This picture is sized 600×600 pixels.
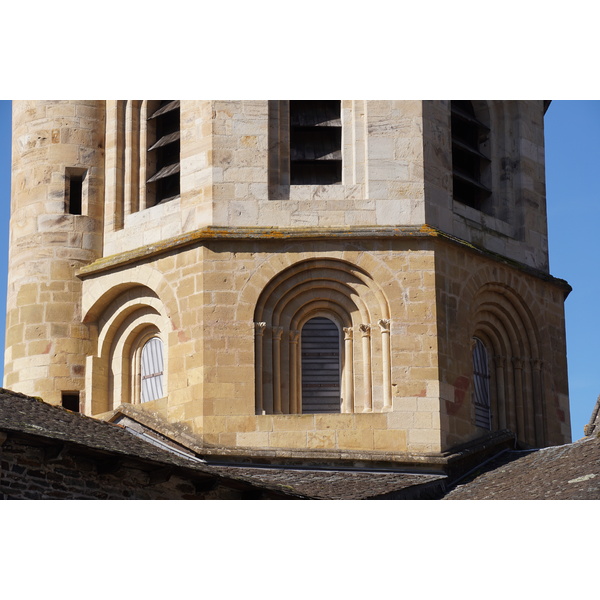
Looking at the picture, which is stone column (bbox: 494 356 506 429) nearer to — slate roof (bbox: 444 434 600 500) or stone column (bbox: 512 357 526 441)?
stone column (bbox: 512 357 526 441)

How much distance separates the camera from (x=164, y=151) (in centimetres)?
2973

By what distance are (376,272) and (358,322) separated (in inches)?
31.3

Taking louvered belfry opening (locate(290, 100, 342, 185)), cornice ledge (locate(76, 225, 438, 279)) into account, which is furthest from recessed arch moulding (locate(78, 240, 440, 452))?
louvered belfry opening (locate(290, 100, 342, 185))

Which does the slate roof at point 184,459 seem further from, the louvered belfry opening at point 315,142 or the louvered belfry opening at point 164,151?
the louvered belfry opening at point 315,142

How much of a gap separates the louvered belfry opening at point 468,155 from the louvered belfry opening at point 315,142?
6.68 feet

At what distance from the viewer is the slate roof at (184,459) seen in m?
22.0

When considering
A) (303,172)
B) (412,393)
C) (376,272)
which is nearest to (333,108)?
(303,172)

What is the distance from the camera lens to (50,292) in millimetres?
29344

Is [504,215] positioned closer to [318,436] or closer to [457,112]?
[457,112]

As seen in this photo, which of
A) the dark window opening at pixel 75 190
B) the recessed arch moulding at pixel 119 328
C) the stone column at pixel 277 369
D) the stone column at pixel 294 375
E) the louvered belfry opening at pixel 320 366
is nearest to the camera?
the stone column at pixel 277 369

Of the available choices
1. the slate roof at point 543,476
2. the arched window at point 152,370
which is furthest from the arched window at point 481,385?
the arched window at point 152,370

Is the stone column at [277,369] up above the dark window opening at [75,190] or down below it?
below

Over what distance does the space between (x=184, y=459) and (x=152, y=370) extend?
4.37m

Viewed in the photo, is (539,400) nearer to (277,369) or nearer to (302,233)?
(277,369)
